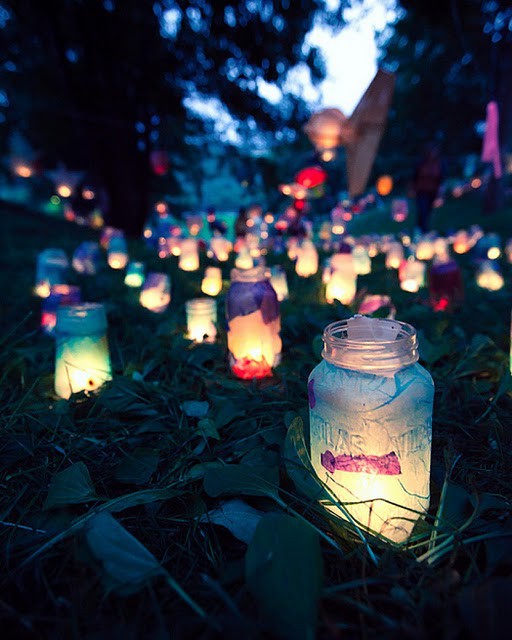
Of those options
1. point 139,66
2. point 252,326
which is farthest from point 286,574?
point 139,66

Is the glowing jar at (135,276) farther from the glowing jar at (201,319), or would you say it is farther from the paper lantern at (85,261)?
the glowing jar at (201,319)

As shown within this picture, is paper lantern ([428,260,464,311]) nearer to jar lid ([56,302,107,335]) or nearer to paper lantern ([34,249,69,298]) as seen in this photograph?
jar lid ([56,302,107,335])

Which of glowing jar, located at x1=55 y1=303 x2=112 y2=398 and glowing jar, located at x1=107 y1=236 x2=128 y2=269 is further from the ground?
glowing jar, located at x1=107 y1=236 x2=128 y2=269

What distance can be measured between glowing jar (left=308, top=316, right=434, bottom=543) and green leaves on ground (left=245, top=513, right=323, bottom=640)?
219mm

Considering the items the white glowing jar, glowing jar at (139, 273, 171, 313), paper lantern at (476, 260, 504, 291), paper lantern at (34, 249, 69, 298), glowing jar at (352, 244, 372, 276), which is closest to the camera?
glowing jar at (139, 273, 171, 313)

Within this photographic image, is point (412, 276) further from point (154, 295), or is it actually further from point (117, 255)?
point (117, 255)

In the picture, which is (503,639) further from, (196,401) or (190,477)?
(196,401)

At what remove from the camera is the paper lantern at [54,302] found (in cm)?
261

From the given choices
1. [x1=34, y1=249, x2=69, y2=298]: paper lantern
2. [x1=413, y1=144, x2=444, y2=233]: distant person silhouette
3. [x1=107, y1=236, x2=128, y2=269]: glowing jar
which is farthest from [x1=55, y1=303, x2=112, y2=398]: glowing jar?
[x1=413, y1=144, x2=444, y2=233]: distant person silhouette

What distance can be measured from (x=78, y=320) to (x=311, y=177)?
4.67 meters

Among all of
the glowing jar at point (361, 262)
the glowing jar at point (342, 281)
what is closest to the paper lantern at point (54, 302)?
the glowing jar at point (342, 281)

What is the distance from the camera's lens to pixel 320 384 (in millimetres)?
1076

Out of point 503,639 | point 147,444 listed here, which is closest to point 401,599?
point 503,639

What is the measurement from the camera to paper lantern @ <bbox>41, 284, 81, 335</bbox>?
8.57ft
